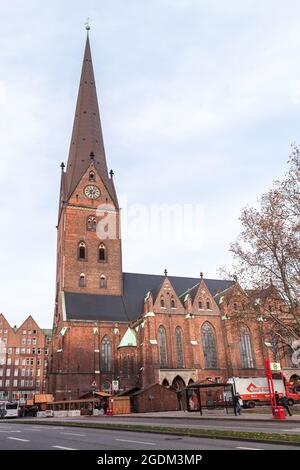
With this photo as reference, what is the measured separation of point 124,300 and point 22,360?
47.3 meters

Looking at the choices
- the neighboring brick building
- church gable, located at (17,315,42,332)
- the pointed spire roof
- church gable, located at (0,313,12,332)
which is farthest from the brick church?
church gable, located at (17,315,42,332)

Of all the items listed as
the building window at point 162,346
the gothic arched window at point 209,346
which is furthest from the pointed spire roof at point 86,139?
the gothic arched window at point 209,346

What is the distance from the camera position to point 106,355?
5203 centimetres

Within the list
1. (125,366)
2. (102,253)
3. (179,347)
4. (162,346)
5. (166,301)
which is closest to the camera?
(162,346)

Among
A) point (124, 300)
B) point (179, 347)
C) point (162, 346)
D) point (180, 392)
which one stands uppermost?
point (124, 300)

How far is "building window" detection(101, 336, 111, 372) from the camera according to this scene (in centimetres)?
5141

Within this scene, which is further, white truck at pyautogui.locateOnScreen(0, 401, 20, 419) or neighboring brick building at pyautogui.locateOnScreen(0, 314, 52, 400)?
neighboring brick building at pyautogui.locateOnScreen(0, 314, 52, 400)

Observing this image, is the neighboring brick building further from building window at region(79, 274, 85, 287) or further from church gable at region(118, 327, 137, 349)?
church gable at region(118, 327, 137, 349)

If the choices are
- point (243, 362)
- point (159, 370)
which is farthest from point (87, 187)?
point (243, 362)

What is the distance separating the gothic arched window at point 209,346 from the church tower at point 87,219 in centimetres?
1282

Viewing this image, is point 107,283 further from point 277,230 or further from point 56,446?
point 56,446

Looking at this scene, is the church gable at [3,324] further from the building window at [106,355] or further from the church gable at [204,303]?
the church gable at [204,303]

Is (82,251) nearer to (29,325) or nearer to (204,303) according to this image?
(204,303)

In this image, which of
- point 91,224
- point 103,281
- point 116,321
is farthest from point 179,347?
point 91,224
